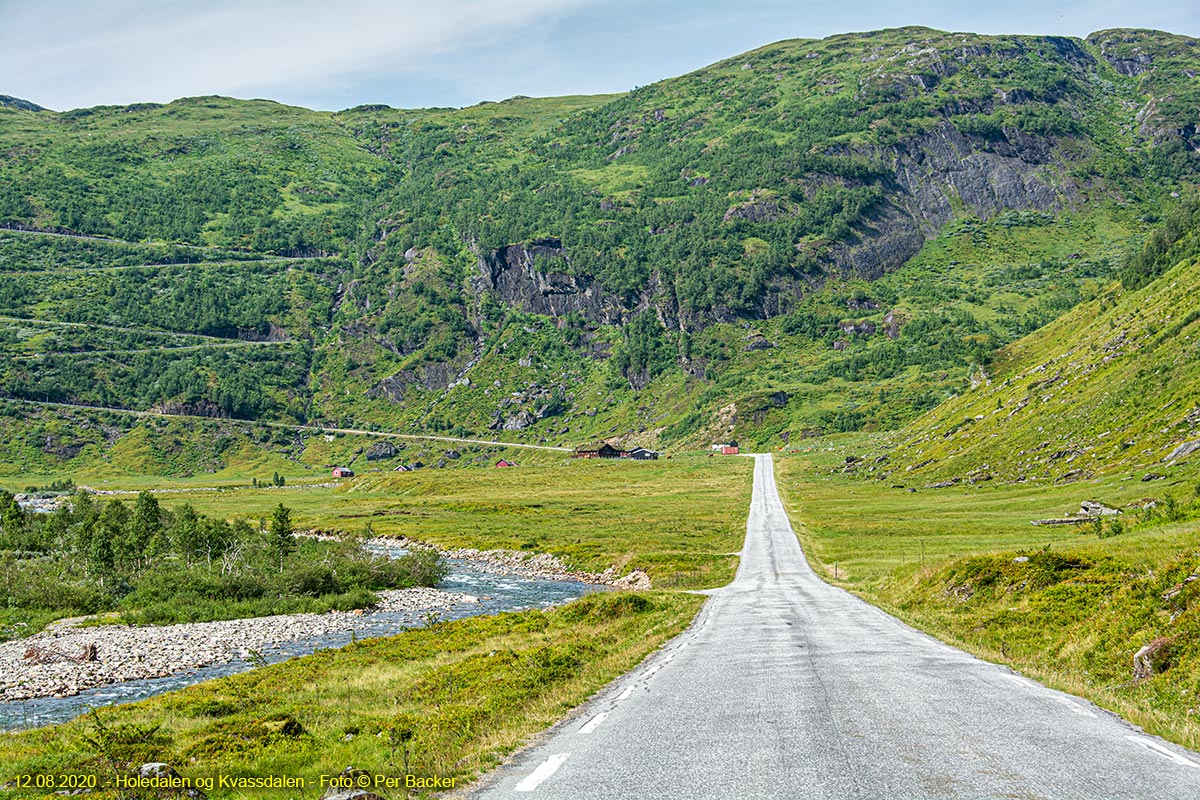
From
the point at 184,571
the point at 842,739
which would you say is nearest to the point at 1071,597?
the point at 842,739

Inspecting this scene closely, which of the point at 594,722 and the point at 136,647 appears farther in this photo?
the point at 136,647

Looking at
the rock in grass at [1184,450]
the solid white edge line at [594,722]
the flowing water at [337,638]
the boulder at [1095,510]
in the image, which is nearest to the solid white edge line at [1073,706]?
the solid white edge line at [594,722]

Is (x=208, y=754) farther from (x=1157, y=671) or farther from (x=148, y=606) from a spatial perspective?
(x=148, y=606)

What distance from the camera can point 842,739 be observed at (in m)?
13.1

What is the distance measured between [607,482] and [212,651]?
119 m

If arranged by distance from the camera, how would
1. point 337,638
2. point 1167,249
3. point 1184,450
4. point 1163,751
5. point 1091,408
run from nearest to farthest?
point 1163,751 → point 337,638 → point 1184,450 → point 1091,408 → point 1167,249

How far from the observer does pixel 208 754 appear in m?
18.1

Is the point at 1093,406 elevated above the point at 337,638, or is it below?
above

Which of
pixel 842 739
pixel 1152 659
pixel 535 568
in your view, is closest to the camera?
pixel 842 739

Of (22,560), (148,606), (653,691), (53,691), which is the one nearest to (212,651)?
(53,691)

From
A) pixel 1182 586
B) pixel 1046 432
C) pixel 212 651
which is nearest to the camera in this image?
pixel 1182 586

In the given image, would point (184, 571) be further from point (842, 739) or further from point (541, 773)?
point (842, 739)

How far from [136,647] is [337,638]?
11169 mm

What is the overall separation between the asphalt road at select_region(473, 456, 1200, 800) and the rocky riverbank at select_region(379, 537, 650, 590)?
43.6 metres
